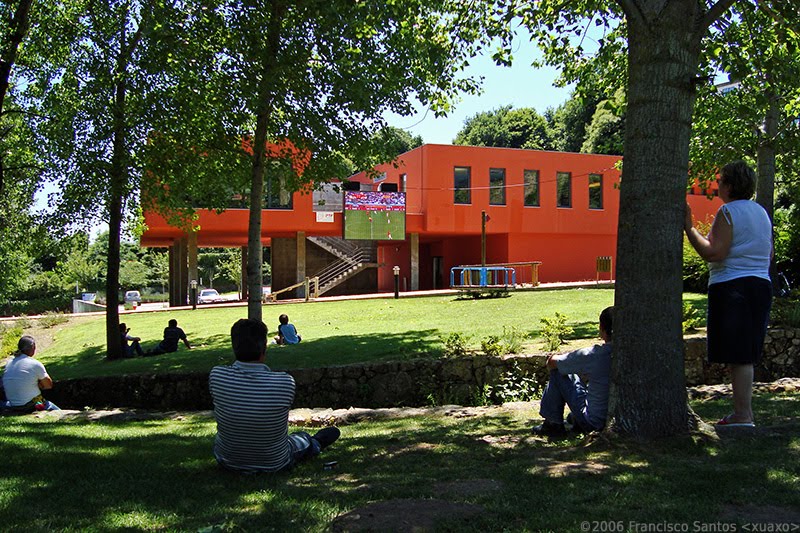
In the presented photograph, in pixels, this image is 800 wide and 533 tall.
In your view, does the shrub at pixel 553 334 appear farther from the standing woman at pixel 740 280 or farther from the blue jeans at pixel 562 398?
the standing woman at pixel 740 280

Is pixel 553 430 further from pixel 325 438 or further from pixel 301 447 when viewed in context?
pixel 301 447

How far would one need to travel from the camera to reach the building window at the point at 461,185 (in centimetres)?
3453

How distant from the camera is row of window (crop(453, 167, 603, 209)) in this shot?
34.6 m

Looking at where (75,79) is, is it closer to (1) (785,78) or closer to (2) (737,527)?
(1) (785,78)

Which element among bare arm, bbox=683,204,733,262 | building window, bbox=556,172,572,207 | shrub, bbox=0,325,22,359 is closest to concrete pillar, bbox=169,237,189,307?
shrub, bbox=0,325,22,359

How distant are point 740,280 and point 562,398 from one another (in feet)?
5.13

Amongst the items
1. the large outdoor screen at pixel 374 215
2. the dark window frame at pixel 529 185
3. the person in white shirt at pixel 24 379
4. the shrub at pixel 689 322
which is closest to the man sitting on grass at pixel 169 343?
the person in white shirt at pixel 24 379

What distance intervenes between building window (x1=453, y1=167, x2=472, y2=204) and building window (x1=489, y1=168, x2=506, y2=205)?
4.45ft

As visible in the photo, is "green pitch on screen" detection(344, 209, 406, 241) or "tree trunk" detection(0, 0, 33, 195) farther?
"green pitch on screen" detection(344, 209, 406, 241)

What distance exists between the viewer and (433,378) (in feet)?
32.4

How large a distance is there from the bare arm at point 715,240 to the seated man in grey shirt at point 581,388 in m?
0.79

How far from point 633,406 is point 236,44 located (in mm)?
8872

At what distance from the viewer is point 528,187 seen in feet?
118

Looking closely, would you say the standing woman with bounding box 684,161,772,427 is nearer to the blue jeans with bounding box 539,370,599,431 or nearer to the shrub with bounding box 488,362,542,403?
the blue jeans with bounding box 539,370,599,431
